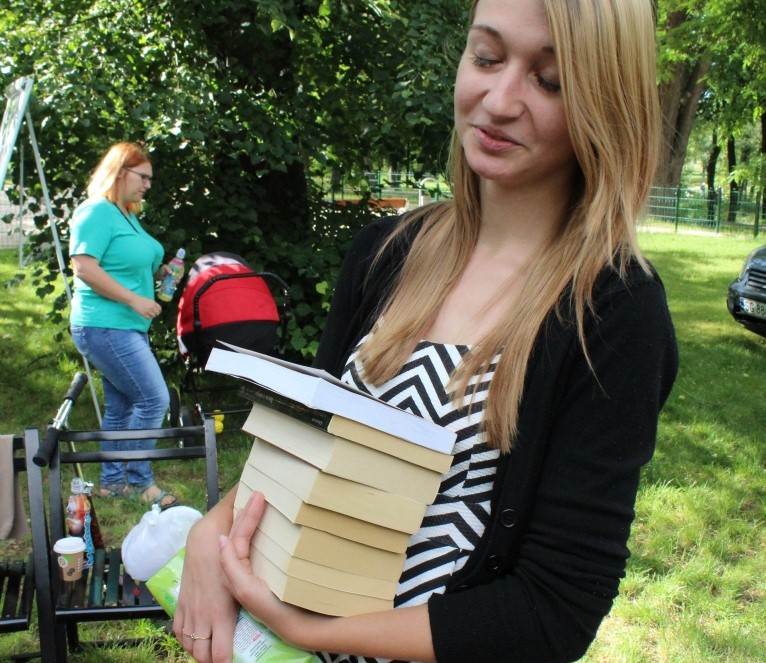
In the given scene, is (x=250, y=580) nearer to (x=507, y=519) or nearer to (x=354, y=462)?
(x=354, y=462)

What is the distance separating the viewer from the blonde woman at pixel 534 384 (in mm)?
1139

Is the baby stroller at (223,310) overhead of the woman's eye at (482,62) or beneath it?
beneath

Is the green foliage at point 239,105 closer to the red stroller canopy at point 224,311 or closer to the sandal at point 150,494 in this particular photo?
the red stroller canopy at point 224,311

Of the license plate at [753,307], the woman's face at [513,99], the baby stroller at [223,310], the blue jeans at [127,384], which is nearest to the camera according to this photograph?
the woman's face at [513,99]

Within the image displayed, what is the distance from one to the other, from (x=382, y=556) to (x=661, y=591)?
3103mm

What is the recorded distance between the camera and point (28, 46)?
231 inches

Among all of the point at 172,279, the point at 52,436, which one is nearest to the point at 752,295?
the point at 172,279

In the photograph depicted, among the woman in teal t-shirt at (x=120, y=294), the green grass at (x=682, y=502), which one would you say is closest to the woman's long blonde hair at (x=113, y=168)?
the woman in teal t-shirt at (x=120, y=294)

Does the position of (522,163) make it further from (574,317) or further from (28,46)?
(28,46)

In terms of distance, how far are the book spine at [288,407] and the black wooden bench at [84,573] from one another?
1798 millimetres

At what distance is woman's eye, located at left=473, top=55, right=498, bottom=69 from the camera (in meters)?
1.25

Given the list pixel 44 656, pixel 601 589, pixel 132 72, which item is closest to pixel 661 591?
pixel 44 656

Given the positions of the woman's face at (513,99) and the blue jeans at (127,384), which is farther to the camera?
the blue jeans at (127,384)

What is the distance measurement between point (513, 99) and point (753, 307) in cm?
838
